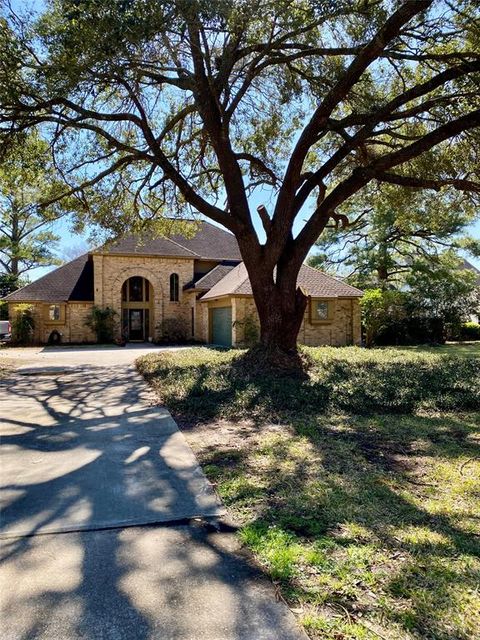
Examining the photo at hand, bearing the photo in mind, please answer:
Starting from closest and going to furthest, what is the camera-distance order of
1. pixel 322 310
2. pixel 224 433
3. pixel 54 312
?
pixel 224 433
pixel 322 310
pixel 54 312

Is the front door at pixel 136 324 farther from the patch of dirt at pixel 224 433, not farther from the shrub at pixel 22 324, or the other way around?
the patch of dirt at pixel 224 433

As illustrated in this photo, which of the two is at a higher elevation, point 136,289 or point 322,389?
point 136,289

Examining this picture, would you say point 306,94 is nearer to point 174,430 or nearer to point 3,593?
point 174,430

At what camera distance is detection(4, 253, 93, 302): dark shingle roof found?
978 inches

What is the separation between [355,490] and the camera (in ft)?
13.2

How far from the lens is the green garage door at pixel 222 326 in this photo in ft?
68.0

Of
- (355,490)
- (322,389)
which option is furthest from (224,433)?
(322,389)

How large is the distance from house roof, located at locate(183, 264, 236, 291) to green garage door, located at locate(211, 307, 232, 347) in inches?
96.1

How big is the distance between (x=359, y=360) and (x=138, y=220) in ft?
30.6

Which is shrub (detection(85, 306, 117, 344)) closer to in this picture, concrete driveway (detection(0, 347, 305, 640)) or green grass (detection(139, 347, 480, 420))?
green grass (detection(139, 347, 480, 420))

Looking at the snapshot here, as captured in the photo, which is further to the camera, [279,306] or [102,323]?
[102,323]

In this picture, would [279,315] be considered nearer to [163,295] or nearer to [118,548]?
[118,548]

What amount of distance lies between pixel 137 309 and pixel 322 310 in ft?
40.4

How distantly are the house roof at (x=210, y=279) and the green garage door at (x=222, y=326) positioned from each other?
244 centimetres
